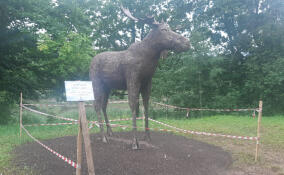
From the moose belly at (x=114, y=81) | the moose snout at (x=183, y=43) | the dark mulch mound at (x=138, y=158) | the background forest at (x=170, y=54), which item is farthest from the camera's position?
the background forest at (x=170, y=54)

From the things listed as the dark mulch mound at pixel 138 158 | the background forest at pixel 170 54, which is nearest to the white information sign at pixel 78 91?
the dark mulch mound at pixel 138 158

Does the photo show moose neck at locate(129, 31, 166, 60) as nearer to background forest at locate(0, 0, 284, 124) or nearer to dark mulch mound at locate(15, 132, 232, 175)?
dark mulch mound at locate(15, 132, 232, 175)

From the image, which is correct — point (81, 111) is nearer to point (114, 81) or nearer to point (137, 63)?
point (137, 63)

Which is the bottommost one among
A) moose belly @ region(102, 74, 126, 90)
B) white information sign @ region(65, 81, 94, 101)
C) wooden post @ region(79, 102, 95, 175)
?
wooden post @ region(79, 102, 95, 175)

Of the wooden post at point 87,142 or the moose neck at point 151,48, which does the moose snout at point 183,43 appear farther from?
the wooden post at point 87,142

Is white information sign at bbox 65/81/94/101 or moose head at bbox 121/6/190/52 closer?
white information sign at bbox 65/81/94/101

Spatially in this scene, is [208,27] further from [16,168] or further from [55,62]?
[16,168]

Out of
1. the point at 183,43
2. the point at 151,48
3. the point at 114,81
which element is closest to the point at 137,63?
the point at 151,48

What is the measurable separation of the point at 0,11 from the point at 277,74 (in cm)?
1311

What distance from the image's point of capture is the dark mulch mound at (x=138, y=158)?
4102mm

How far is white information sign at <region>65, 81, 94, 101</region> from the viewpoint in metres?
3.28

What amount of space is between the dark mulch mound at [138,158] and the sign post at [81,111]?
2.97 feet

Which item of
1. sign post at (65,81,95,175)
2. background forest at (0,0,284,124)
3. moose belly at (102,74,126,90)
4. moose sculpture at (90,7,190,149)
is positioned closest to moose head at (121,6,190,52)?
moose sculpture at (90,7,190,149)

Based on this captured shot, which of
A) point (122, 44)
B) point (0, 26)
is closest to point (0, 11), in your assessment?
point (0, 26)
